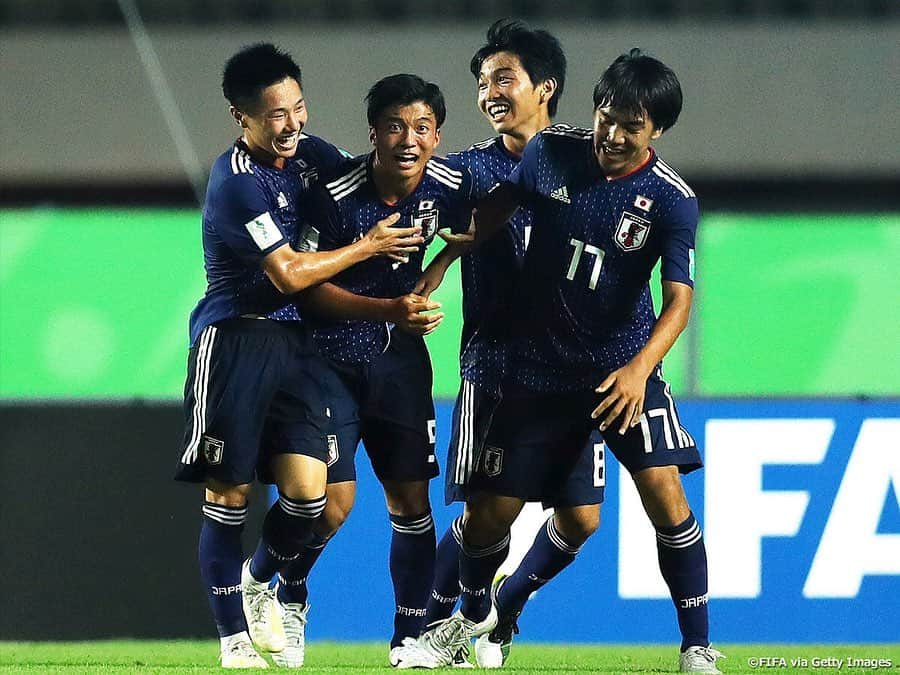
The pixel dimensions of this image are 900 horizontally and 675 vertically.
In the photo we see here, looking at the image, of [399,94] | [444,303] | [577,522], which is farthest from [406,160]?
[444,303]

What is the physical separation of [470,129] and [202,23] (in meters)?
1.38

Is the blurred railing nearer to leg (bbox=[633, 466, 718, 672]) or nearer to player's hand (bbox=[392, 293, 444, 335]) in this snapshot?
player's hand (bbox=[392, 293, 444, 335])

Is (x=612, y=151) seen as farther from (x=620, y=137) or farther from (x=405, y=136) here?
(x=405, y=136)

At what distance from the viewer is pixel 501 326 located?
17.3 ft

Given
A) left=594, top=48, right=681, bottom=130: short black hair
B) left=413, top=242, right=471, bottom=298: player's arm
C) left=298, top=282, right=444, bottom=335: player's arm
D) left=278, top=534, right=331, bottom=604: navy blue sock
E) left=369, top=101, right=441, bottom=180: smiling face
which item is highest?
left=594, top=48, right=681, bottom=130: short black hair

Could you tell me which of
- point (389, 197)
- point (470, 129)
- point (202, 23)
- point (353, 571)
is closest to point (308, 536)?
point (389, 197)

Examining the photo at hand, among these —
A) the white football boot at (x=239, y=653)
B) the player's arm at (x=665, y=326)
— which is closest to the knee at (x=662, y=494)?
the player's arm at (x=665, y=326)

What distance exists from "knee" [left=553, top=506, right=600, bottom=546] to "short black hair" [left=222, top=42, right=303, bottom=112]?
1.47 m

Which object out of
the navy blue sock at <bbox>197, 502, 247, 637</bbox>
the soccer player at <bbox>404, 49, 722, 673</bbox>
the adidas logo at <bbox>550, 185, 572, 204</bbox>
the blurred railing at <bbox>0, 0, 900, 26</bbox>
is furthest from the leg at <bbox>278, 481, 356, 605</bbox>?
the blurred railing at <bbox>0, 0, 900, 26</bbox>

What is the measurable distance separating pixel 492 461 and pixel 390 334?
0.50 metres

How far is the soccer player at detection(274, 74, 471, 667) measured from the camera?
194 inches

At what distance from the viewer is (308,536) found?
521 cm

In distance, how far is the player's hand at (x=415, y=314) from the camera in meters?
4.82

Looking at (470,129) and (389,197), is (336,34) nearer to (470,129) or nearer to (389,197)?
(470,129)
